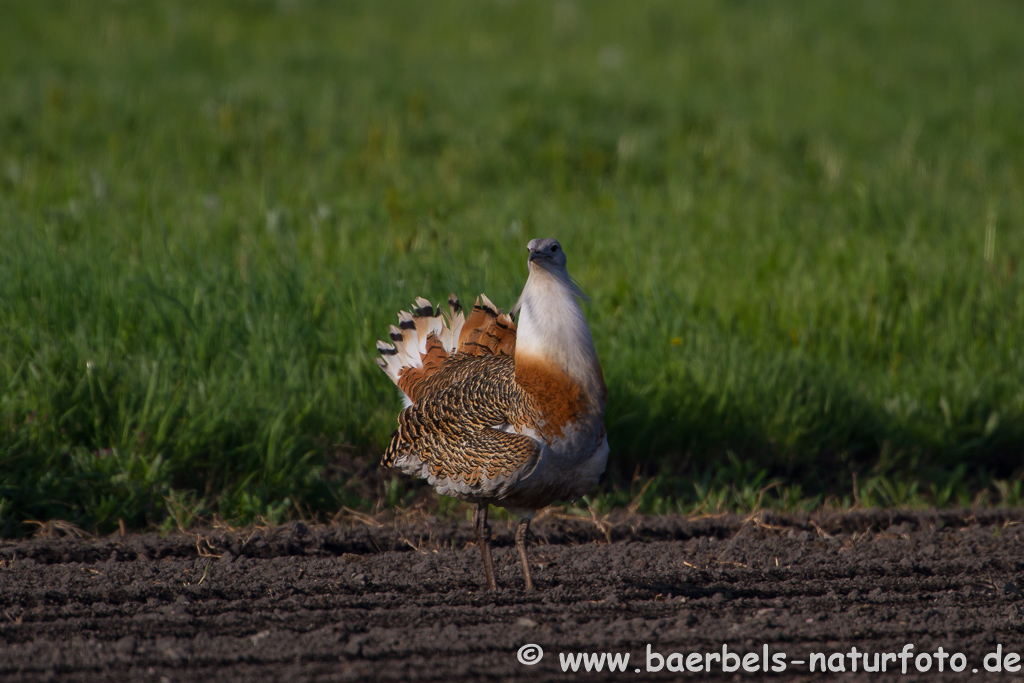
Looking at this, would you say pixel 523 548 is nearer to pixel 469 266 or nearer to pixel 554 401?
pixel 554 401

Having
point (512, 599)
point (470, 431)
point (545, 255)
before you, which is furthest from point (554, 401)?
point (512, 599)

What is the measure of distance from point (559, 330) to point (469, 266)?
1961 millimetres

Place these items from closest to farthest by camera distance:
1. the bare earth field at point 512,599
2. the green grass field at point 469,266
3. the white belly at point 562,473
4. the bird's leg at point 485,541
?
the bare earth field at point 512,599 → the white belly at point 562,473 → the bird's leg at point 485,541 → the green grass field at point 469,266

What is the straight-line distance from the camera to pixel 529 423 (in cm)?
344

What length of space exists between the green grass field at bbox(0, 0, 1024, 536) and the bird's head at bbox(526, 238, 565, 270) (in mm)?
1395

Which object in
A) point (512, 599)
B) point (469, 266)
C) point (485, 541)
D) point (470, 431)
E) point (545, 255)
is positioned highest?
point (545, 255)

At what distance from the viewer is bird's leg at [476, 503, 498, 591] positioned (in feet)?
11.5

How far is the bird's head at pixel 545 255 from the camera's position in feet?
11.2

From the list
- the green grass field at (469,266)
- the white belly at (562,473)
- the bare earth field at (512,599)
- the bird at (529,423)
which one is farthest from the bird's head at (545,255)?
the green grass field at (469,266)

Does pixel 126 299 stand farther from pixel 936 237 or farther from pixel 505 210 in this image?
pixel 936 237

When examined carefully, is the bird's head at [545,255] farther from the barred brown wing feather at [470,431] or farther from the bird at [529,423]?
the barred brown wing feather at [470,431]

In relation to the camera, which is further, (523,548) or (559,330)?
(523,548)

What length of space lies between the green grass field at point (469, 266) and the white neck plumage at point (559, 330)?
46.9 inches

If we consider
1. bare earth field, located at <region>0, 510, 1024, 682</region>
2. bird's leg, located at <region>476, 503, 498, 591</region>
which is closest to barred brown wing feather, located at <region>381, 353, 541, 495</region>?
bird's leg, located at <region>476, 503, 498, 591</region>
